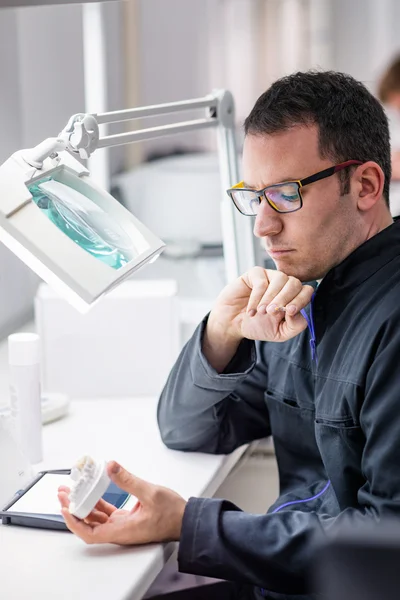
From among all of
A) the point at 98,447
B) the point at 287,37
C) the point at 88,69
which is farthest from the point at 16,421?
the point at 287,37

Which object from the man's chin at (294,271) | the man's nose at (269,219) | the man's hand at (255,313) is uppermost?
the man's nose at (269,219)

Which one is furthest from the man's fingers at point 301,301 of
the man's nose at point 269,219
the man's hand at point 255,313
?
the man's nose at point 269,219

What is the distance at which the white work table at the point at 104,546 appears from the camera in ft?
3.64

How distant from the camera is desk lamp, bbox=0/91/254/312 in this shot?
1.11 m

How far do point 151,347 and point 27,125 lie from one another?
35.8 inches

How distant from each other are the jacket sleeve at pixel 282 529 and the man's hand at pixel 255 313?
187 mm

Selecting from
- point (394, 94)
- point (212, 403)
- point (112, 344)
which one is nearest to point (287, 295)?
point (212, 403)

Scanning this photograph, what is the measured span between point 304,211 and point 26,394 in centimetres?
57

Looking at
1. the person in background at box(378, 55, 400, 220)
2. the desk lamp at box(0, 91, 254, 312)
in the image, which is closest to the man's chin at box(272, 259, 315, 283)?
the desk lamp at box(0, 91, 254, 312)

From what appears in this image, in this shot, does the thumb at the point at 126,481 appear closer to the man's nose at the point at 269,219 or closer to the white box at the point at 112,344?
the man's nose at the point at 269,219

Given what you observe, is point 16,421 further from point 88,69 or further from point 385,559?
point 88,69

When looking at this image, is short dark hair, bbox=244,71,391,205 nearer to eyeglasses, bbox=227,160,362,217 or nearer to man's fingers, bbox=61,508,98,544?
eyeglasses, bbox=227,160,362,217

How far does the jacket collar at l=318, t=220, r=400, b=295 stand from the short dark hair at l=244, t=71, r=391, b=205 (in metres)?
0.10

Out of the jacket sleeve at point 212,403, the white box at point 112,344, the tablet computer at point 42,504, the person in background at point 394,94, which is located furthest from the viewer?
the person in background at point 394,94
